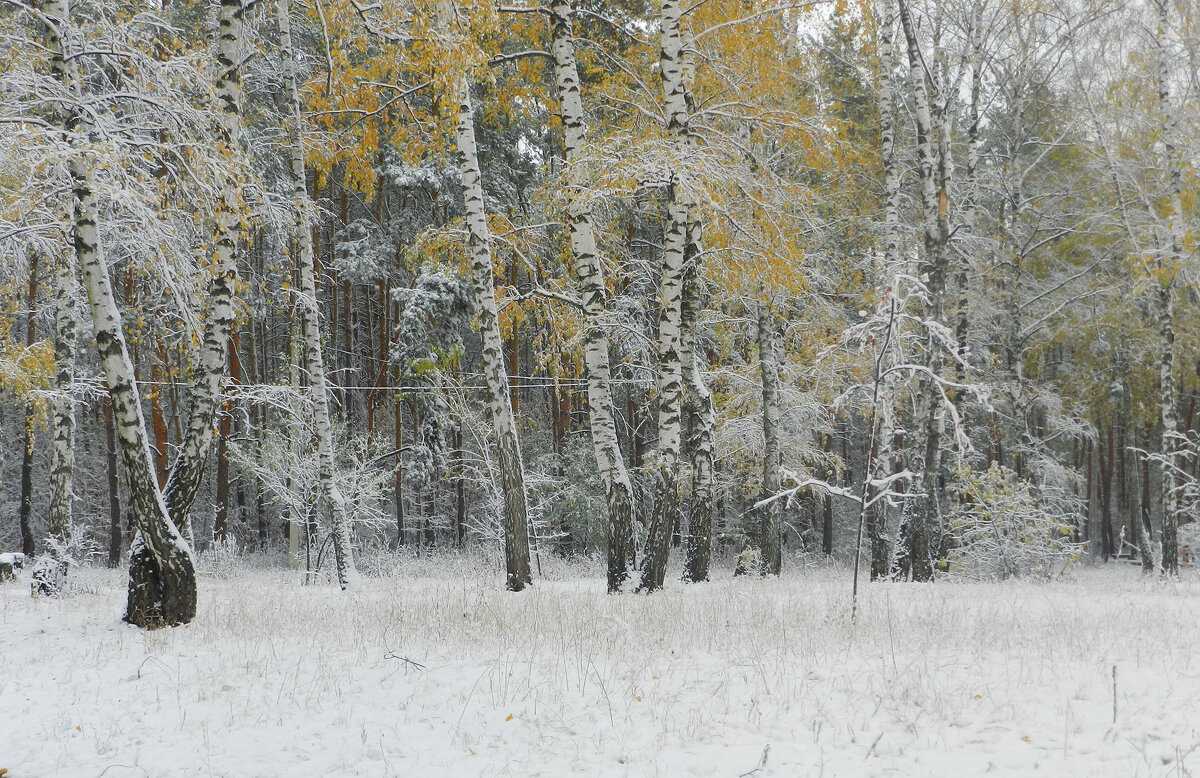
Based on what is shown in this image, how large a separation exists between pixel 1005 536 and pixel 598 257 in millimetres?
8341

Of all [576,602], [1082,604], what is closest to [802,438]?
[1082,604]

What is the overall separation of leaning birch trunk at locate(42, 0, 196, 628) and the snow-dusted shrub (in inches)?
438

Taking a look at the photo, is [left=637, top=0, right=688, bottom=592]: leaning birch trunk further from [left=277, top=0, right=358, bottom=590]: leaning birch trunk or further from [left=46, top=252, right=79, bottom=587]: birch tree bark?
[left=46, top=252, right=79, bottom=587]: birch tree bark

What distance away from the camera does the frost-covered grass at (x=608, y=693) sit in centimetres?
389

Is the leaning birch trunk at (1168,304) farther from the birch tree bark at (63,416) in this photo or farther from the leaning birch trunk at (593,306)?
the birch tree bark at (63,416)

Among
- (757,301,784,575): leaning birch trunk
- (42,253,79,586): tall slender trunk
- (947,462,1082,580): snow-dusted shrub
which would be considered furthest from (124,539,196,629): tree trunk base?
(947,462,1082,580): snow-dusted shrub

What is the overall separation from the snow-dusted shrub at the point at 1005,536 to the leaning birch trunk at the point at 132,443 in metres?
11.1

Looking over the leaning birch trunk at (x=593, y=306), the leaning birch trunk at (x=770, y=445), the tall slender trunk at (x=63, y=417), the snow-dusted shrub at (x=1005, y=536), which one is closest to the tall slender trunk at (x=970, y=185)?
the snow-dusted shrub at (x=1005, y=536)

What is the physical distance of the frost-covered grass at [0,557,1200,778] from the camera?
3887mm

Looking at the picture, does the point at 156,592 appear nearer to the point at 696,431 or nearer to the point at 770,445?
the point at 696,431

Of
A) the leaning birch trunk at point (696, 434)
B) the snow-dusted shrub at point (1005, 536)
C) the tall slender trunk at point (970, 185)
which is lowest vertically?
the snow-dusted shrub at point (1005, 536)

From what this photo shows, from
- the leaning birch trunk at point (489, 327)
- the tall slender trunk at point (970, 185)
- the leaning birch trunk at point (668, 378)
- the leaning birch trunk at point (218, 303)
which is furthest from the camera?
the tall slender trunk at point (970, 185)

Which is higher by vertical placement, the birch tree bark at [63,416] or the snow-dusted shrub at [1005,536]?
the birch tree bark at [63,416]

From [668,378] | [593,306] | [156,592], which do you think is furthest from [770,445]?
[156,592]
